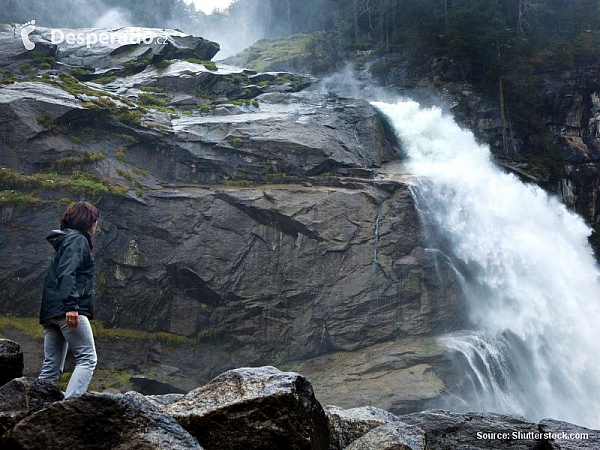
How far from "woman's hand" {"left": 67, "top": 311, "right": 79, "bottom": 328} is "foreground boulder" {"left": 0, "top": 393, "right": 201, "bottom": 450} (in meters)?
1.42

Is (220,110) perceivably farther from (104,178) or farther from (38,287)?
(38,287)

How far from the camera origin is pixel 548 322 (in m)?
19.2

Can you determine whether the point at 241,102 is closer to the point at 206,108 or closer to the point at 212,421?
the point at 206,108

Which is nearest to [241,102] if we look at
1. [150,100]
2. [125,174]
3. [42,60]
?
[150,100]

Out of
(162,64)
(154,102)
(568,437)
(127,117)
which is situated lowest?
(568,437)

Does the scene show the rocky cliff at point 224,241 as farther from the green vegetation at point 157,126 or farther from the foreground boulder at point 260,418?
the foreground boulder at point 260,418

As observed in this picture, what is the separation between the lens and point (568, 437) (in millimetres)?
6691

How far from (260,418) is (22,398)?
2051mm

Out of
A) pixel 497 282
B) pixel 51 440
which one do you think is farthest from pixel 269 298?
pixel 51 440

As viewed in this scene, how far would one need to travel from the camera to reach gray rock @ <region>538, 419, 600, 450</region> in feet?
21.0

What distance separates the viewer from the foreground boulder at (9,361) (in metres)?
5.64

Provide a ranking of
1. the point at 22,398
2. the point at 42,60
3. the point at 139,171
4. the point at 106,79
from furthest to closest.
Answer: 1. the point at 106,79
2. the point at 42,60
3. the point at 139,171
4. the point at 22,398

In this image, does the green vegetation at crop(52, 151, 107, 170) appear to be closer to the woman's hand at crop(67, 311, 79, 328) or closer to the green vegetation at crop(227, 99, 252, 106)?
the green vegetation at crop(227, 99, 252, 106)

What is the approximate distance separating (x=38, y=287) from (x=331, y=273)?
8.62m
